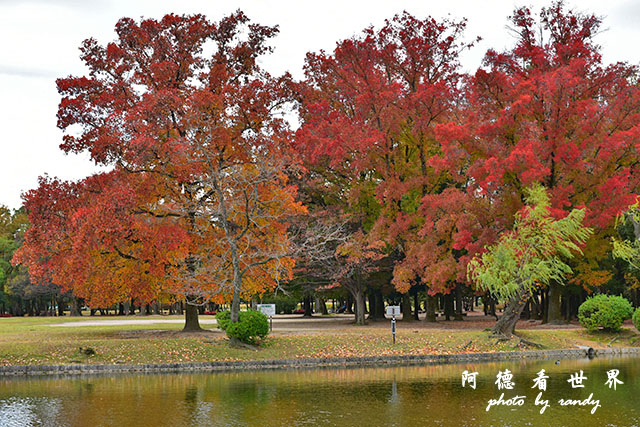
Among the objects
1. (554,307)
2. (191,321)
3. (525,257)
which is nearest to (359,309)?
(554,307)

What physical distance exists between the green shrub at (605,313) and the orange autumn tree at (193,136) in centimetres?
1463

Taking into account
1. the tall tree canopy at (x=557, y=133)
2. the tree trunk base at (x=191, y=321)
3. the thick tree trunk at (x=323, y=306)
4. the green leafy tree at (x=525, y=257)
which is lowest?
the thick tree trunk at (x=323, y=306)

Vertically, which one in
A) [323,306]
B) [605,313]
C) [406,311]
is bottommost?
[323,306]

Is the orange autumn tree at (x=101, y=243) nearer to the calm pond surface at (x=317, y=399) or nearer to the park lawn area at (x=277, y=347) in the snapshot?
the park lawn area at (x=277, y=347)

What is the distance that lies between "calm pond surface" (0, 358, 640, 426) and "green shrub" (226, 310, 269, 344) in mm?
3973

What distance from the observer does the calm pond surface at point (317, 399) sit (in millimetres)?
12281

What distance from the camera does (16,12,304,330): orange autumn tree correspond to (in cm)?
2906

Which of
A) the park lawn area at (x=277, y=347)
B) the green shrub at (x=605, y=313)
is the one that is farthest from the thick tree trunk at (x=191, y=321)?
the green shrub at (x=605, y=313)

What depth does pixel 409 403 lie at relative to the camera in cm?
1412

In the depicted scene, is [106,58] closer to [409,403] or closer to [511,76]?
[511,76]

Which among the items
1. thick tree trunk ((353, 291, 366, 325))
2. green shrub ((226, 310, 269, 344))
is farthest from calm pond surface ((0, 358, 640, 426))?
thick tree trunk ((353, 291, 366, 325))

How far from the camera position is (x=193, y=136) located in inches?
1090

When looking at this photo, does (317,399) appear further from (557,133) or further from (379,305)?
(379,305)

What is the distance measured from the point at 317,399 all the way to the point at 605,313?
815 inches
